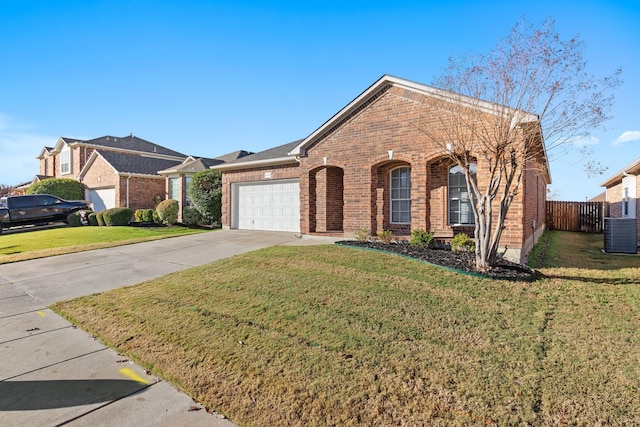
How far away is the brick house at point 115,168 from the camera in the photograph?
23.9m

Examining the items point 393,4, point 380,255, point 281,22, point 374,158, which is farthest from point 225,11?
point 380,255

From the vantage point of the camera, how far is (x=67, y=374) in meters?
3.91

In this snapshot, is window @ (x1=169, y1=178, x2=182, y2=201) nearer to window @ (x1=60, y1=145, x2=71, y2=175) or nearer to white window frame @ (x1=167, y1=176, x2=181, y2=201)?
white window frame @ (x1=167, y1=176, x2=181, y2=201)

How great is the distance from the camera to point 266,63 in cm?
1193

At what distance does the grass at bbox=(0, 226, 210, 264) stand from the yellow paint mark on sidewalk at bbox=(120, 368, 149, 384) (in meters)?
9.50

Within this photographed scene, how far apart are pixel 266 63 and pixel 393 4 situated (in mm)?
4476

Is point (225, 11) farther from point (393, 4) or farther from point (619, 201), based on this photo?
point (619, 201)

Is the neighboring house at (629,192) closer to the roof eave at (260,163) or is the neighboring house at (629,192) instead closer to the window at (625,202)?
the window at (625,202)

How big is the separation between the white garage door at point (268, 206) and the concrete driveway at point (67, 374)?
22.8 feet

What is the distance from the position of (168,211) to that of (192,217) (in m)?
1.29

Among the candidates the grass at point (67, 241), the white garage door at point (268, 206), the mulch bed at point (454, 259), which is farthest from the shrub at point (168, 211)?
the mulch bed at point (454, 259)

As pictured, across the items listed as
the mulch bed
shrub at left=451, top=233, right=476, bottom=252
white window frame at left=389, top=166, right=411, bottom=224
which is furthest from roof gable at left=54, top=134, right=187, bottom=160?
shrub at left=451, top=233, right=476, bottom=252

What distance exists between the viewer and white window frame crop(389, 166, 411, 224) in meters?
11.7

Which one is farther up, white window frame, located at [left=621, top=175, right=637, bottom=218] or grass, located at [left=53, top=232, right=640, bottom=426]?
white window frame, located at [left=621, top=175, right=637, bottom=218]
